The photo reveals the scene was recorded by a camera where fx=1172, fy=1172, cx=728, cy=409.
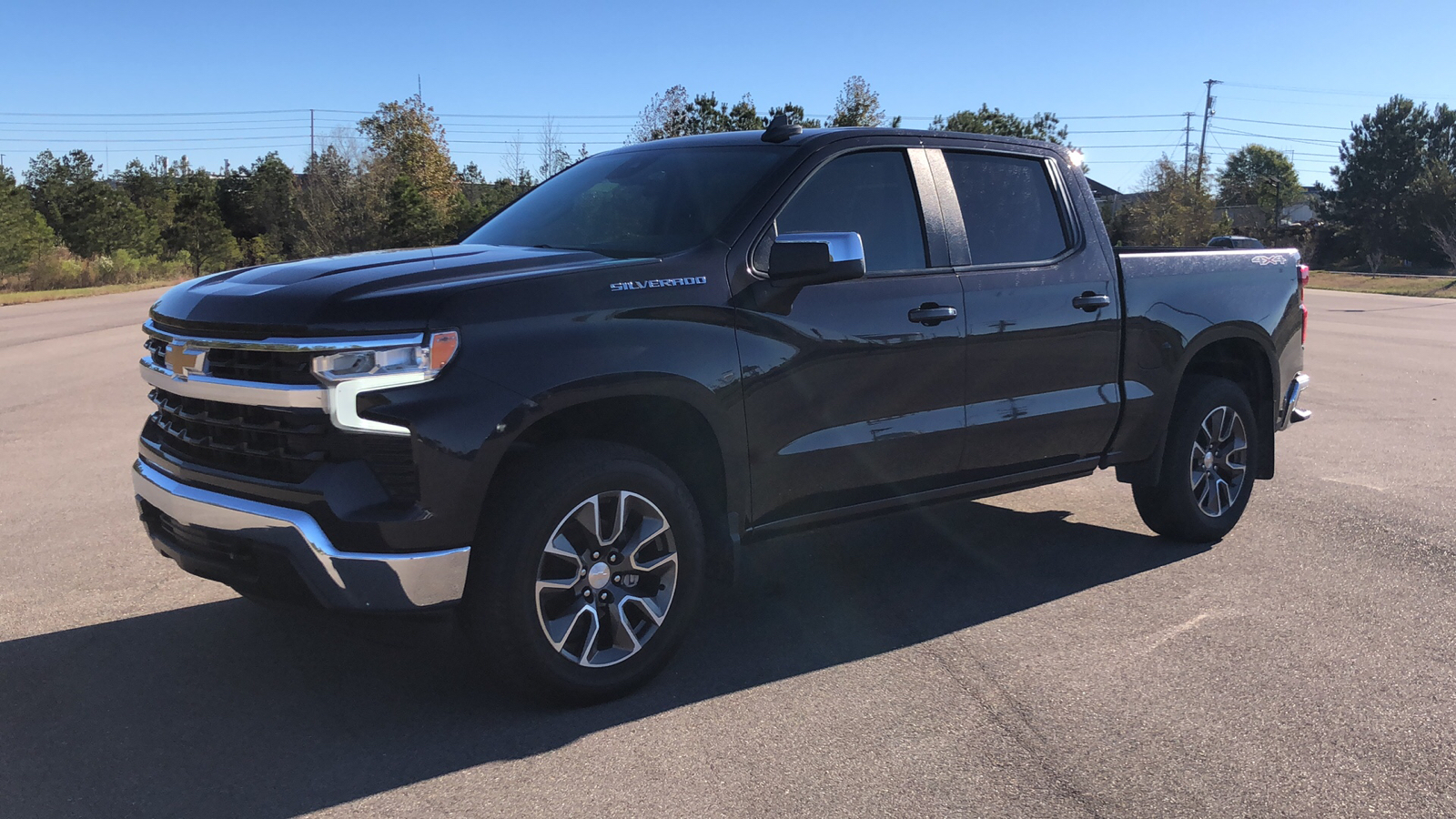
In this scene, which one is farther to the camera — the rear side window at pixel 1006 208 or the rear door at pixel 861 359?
the rear side window at pixel 1006 208

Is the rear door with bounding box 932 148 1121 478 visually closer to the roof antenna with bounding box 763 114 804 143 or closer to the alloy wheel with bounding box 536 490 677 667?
the roof antenna with bounding box 763 114 804 143

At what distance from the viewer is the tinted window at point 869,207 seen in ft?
15.2

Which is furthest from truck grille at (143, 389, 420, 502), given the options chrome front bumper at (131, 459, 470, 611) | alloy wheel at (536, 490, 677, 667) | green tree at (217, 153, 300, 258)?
green tree at (217, 153, 300, 258)

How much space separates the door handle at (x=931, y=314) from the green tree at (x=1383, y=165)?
86.3m

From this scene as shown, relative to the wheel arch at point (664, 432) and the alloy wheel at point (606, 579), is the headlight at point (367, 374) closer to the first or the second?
the wheel arch at point (664, 432)

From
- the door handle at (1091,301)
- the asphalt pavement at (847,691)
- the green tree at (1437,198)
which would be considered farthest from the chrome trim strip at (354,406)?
the green tree at (1437,198)

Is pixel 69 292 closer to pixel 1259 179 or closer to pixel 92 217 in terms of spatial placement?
pixel 92 217

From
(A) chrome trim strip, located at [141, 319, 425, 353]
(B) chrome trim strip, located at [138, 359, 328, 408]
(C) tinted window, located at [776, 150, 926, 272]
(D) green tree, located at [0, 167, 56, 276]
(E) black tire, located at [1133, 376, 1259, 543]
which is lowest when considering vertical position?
(E) black tire, located at [1133, 376, 1259, 543]

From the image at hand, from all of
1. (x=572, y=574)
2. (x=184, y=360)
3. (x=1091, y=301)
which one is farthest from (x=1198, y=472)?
(x=184, y=360)

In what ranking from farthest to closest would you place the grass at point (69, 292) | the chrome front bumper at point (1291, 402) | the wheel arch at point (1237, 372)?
the grass at point (69, 292) → the chrome front bumper at point (1291, 402) → the wheel arch at point (1237, 372)

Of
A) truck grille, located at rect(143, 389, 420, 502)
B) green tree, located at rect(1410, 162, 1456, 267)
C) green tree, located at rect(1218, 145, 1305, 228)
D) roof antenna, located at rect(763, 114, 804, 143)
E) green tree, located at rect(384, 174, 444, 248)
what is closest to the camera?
truck grille, located at rect(143, 389, 420, 502)

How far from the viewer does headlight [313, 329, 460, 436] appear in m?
3.50

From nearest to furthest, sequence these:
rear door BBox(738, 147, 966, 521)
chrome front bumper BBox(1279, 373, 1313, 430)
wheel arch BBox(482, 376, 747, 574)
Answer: wheel arch BBox(482, 376, 747, 574), rear door BBox(738, 147, 966, 521), chrome front bumper BBox(1279, 373, 1313, 430)

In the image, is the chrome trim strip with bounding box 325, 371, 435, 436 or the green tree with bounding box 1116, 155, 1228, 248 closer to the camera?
the chrome trim strip with bounding box 325, 371, 435, 436
